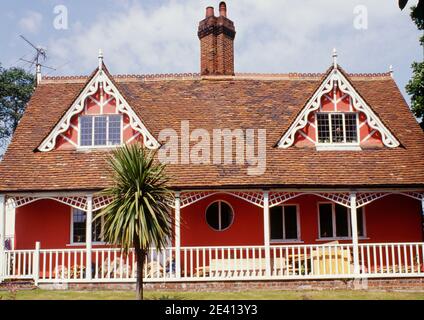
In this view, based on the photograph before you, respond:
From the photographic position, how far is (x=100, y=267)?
64.5ft

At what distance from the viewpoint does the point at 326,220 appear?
2181cm

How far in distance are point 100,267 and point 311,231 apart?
8.50 meters

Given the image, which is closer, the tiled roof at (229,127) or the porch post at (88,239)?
the porch post at (88,239)

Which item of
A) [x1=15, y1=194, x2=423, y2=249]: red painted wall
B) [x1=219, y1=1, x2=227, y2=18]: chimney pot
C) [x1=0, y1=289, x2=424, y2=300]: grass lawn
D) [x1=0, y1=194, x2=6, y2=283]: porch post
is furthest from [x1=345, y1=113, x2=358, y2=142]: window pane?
[x1=0, y1=194, x2=6, y2=283]: porch post

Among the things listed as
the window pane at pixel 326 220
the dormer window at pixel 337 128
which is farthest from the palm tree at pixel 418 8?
the window pane at pixel 326 220

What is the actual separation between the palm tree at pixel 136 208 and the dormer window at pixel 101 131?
7538 millimetres

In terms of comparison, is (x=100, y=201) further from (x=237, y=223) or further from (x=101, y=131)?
(x=237, y=223)

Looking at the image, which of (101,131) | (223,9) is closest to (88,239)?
(101,131)

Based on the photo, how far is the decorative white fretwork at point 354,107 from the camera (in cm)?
2088

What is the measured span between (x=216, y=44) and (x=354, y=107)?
8666 mm

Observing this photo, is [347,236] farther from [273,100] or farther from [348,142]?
[273,100]

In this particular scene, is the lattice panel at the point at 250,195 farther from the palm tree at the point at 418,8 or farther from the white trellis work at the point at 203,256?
the palm tree at the point at 418,8

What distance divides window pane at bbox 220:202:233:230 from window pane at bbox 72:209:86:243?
18.5 feet
